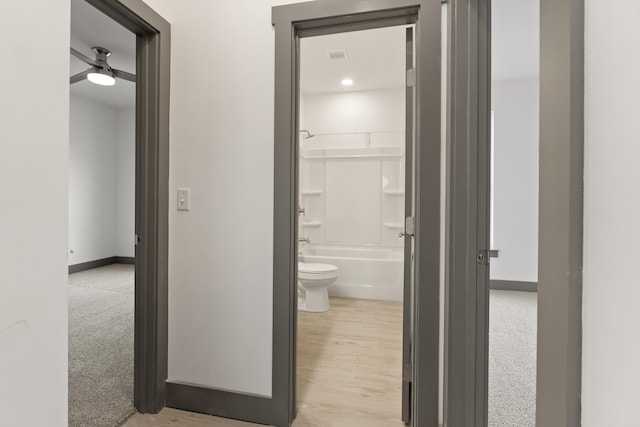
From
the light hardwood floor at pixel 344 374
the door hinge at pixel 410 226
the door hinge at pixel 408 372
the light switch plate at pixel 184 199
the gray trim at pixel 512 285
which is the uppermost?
the light switch plate at pixel 184 199

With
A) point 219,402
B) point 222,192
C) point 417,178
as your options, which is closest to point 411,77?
point 417,178

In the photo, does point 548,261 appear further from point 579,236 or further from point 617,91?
point 617,91

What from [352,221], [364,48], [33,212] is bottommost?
[352,221]

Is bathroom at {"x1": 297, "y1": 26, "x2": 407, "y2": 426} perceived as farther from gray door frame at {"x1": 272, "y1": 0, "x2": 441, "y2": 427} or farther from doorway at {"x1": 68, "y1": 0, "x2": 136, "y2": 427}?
doorway at {"x1": 68, "y1": 0, "x2": 136, "y2": 427}

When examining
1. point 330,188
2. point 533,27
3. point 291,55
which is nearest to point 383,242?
point 330,188

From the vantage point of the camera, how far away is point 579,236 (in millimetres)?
437

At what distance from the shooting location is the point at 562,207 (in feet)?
1.49

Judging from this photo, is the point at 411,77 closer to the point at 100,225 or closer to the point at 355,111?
the point at 355,111

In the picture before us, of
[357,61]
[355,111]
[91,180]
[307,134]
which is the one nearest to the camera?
[357,61]

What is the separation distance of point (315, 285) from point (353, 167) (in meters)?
1.81

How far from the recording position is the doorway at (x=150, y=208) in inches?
67.9

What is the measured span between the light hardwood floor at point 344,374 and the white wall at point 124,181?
4.00 metres

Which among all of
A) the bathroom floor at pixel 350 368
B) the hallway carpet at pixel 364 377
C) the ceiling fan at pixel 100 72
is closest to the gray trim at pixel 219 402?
the hallway carpet at pixel 364 377

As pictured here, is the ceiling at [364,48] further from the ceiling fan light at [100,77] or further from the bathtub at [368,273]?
the bathtub at [368,273]
